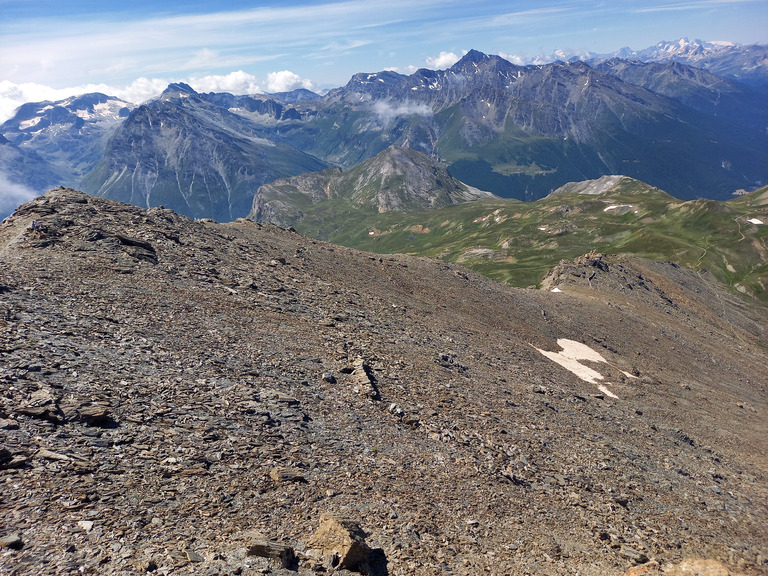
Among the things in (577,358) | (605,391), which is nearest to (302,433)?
(605,391)

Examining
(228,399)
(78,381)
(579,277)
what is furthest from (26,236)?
(579,277)

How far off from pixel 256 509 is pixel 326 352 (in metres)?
17.4

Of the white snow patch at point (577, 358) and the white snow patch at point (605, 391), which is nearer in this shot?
the white snow patch at point (605, 391)

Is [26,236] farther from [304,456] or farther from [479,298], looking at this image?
[479,298]

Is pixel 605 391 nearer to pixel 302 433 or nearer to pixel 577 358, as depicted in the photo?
pixel 577 358

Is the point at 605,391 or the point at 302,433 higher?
the point at 302,433

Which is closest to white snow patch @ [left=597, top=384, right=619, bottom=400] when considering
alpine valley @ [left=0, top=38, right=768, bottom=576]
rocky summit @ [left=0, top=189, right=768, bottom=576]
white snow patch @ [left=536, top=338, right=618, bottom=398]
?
white snow patch @ [left=536, top=338, right=618, bottom=398]

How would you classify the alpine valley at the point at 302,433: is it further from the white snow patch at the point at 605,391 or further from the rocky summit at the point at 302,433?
the white snow patch at the point at 605,391

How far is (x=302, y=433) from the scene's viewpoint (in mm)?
25578

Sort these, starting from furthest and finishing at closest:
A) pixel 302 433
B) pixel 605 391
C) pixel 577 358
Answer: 1. pixel 577 358
2. pixel 605 391
3. pixel 302 433

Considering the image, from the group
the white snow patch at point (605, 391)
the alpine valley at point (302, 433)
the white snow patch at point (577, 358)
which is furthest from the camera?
the white snow patch at point (577, 358)

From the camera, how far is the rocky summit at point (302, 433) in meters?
17.5

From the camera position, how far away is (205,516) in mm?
18188

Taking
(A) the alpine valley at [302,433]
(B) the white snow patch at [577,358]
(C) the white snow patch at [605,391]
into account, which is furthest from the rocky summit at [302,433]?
(B) the white snow patch at [577,358]
